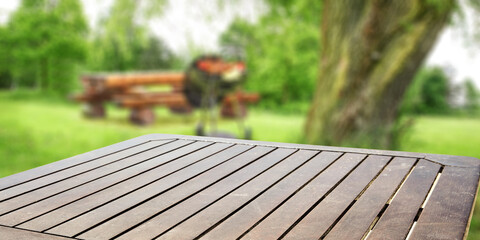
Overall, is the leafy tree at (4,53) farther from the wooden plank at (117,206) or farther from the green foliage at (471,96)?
the wooden plank at (117,206)

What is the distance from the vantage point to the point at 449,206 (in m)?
1.28

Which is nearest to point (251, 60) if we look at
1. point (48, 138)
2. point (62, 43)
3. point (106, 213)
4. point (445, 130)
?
point (62, 43)

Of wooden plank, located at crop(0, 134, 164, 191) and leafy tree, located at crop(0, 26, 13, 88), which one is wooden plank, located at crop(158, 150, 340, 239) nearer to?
wooden plank, located at crop(0, 134, 164, 191)

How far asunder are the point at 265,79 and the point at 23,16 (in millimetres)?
6078

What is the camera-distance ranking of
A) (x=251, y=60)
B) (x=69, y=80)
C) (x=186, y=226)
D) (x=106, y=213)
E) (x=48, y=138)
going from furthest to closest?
1. (x=69, y=80)
2. (x=251, y=60)
3. (x=48, y=138)
4. (x=106, y=213)
5. (x=186, y=226)

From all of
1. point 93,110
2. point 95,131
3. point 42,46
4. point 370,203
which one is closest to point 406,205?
point 370,203

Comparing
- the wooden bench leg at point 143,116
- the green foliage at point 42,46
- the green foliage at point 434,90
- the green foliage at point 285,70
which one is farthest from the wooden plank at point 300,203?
Answer: the green foliage at point 42,46

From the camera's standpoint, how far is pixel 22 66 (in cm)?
1246

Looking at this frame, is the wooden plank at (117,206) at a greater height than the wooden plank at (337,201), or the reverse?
the wooden plank at (337,201)

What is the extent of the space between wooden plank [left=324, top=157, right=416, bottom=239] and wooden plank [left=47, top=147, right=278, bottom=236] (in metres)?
0.41

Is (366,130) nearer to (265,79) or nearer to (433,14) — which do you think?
(433,14)

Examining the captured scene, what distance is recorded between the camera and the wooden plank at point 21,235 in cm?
110

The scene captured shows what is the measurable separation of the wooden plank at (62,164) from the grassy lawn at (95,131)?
251cm

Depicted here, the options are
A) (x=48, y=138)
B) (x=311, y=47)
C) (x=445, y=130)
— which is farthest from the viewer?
(x=311, y=47)
